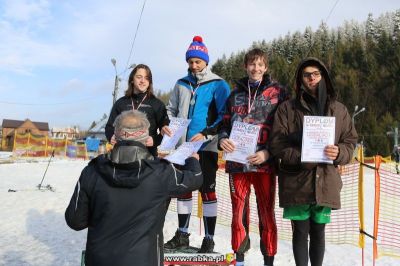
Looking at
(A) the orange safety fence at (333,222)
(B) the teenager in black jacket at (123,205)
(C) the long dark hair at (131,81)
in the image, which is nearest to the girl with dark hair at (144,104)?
(C) the long dark hair at (131,81)

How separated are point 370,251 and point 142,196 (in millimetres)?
4133

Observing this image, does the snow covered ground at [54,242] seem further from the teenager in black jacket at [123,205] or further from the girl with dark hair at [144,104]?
the teenager in black jacket at [123,205]

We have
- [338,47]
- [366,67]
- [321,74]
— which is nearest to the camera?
[321,74]

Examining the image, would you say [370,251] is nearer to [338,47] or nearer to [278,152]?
[278,152]

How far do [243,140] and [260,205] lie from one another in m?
0.61

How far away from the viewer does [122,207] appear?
6.89 feet

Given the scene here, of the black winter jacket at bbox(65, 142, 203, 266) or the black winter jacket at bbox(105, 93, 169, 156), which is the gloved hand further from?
the black winter jacket at bbox(105, 93, 169, 156)

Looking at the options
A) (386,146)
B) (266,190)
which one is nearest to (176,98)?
(266,190)

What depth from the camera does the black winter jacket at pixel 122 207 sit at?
2.09 m

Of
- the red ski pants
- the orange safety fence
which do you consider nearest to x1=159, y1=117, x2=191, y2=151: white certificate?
the red ski pants

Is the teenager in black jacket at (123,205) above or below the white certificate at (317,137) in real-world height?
below

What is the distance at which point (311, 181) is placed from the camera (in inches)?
118

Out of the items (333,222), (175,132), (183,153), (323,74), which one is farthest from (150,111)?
(333,222)

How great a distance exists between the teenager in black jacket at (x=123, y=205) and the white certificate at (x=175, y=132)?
1.34 m
